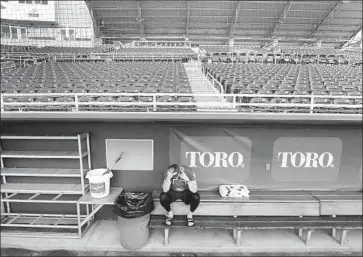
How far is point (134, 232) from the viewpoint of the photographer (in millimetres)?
4949

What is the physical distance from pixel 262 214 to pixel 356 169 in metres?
1.98

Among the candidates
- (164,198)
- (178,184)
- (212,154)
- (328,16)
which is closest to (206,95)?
(212,154)

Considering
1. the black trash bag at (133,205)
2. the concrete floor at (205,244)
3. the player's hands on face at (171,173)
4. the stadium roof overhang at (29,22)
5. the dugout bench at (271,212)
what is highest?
the stadium roof overhang at (29,22)

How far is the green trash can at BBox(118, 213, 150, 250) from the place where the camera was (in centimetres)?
491

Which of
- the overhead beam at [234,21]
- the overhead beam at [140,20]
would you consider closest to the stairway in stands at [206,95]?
the overhead beam at [140,20]

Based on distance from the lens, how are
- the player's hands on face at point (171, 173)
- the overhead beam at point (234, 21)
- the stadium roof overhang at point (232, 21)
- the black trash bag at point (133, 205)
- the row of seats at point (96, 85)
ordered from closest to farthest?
the black trash bag at point (133, 205) < the player's hands on face at point (171, 173) < the row of seats at point (96, 85) < the overhead beam at point (234, 21) < the stadium roof overhang at point (232, 21)

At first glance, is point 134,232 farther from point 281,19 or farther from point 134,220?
point 281,19

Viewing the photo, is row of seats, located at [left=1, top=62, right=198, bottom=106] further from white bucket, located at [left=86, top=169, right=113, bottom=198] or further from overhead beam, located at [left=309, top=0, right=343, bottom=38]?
overhead beam, located at [left=309, top=0, right=343, bottom=38]

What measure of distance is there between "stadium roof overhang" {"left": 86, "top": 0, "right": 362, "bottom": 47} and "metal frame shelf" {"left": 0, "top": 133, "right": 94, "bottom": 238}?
1111 inches

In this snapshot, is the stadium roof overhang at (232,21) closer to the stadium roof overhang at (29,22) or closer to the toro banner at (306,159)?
the stadium roof overhang at (29,22)

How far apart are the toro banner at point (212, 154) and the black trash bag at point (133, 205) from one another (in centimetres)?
87

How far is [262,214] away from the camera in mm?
5234

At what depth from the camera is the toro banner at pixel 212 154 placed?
5438 mm

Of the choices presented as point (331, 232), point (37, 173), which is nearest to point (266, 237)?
point (331, 232)
